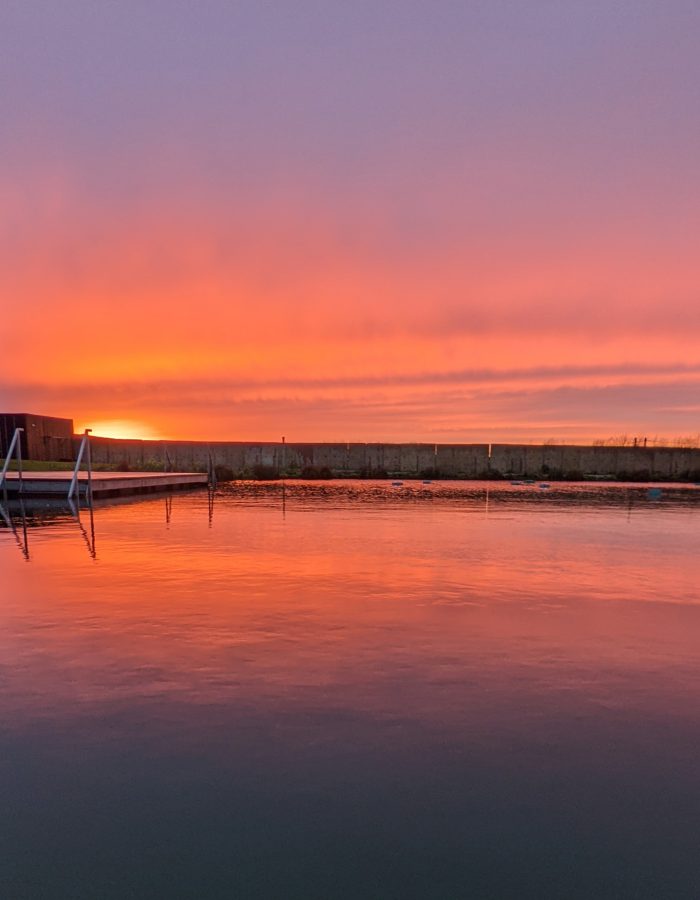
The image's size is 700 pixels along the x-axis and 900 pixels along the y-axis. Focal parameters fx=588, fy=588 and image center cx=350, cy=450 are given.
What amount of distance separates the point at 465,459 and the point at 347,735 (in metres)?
54.1

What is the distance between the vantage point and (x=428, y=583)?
9898mm

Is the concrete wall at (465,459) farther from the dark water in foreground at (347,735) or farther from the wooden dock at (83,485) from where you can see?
the dark water in foreground at (347,735)

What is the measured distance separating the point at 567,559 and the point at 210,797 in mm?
10082

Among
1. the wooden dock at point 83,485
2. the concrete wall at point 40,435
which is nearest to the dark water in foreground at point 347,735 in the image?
the wooden dock at point 83,485

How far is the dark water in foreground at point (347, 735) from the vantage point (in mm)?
3223

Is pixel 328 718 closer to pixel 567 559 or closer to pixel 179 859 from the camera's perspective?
pixel 179 859

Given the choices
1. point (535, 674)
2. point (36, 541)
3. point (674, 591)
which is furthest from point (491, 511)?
point (535, 674)

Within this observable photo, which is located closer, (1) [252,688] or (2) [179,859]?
(2) [179,859]

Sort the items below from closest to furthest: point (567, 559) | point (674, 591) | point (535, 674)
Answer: point (535, 674) < point (674, 591) < point (567, 559)

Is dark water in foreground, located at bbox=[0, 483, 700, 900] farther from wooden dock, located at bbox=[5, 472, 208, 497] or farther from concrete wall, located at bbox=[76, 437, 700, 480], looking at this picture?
concrete wall, located at bbox=[76, 437, 700, 480]

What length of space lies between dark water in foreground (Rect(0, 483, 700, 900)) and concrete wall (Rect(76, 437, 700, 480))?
46.5 meters

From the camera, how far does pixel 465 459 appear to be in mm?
57500

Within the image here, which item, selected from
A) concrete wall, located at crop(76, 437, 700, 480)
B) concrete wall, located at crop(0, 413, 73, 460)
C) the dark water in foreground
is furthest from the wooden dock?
concrete wall, located at crop(76, 437, 700, 480)

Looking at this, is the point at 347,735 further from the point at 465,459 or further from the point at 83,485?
the point at 465,459
